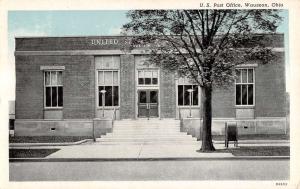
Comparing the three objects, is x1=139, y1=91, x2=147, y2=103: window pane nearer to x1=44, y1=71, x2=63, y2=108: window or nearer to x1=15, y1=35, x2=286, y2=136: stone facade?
x1=15, y1=35, x2=286, y2=136: stone facade

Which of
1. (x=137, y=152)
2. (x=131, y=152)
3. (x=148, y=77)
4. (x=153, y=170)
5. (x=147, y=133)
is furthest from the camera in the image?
(x=148, y=77)

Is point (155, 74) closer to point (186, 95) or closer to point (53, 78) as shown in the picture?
point (186, 95)

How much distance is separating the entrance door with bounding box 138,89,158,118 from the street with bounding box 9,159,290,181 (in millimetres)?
9124

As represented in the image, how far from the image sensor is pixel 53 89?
2245cm

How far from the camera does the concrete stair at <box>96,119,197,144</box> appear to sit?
728 inches

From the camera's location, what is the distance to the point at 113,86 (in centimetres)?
2248

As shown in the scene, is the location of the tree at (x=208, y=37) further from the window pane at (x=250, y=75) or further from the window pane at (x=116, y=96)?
the window pane at (x=116, y=96)

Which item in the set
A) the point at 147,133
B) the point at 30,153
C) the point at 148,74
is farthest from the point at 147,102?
the point at 30,153

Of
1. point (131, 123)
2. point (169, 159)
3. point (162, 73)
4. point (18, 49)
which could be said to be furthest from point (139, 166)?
point (18, 49)

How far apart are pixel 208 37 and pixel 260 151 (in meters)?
3.88

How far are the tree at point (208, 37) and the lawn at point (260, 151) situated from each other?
2.94ft

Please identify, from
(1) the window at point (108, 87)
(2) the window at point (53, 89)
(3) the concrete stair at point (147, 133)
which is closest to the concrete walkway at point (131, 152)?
(3) the concrete stair at point (147, 133)

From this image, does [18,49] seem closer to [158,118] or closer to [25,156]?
[158,118]

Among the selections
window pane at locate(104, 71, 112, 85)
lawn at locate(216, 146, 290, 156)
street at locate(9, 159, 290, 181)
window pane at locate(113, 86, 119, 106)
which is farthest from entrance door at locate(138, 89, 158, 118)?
street at locate(9, 159, 290, 181)
